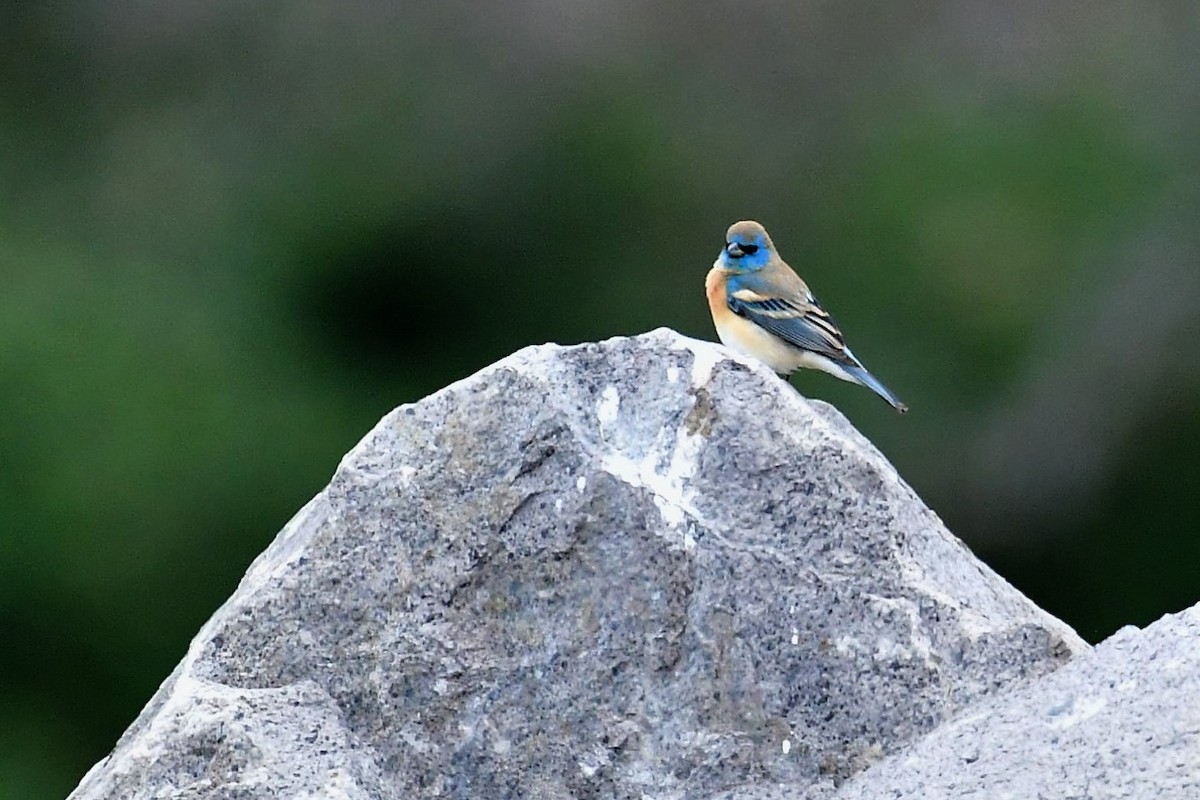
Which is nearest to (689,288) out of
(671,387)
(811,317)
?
(811,317)

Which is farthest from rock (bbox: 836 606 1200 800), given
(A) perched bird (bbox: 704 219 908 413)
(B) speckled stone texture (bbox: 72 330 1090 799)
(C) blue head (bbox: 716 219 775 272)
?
(C) blue head (bbox: 716 219 775 272)

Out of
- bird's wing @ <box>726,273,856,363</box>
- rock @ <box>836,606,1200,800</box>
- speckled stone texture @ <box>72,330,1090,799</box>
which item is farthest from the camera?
bird's wing @ <box>726,273,856,363</box>

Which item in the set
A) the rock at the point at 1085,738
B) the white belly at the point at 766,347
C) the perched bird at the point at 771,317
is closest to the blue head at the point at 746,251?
the perched bird at the point at 771,317

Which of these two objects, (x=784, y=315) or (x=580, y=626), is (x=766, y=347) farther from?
(x=580, y=626)

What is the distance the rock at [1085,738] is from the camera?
10.6 ft

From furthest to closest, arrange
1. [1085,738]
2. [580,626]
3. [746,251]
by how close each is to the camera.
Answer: [746,251] → [580,626] → [1085,738]

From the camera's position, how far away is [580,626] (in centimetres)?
365

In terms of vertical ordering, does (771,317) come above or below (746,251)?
below

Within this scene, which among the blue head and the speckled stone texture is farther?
the blue head

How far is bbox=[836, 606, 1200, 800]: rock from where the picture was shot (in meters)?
3.25

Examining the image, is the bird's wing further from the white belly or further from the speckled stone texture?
the speckled stone texture

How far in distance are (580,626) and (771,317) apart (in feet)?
8.89

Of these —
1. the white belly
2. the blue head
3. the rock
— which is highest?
the blue head

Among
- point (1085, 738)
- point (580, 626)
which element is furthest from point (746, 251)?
point (1085, 738)
